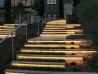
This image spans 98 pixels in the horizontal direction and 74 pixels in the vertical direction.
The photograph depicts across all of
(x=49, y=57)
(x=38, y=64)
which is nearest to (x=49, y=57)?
(x=49, y=57)

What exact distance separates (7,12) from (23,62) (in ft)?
50.7

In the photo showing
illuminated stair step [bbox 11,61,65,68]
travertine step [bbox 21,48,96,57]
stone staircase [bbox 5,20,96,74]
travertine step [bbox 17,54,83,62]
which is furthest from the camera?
travertine step [bbox 21,48,96,57]

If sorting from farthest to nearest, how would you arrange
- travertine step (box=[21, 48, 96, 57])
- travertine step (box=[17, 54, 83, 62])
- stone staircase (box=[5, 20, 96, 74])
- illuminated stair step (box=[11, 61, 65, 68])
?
travertine step (box=[21, 48, 96, 57]) → travertine step (box=[17, 54, 83, 62]) → illuminated stair step (box=[11, 61, 65, 68]) → stone staircase (box=[5, 20, 96, 74])

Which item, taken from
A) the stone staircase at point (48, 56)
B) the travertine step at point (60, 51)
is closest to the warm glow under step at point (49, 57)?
the stone staircase at point (48, 56)

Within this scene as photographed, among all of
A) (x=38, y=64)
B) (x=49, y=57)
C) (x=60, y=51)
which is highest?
Answer: (x=60, y=51)

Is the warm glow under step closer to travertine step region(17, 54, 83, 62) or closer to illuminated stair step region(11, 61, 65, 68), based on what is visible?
travertine step region(17, 54, 83, 62)

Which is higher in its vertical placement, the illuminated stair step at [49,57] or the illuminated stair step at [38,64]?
the illuminated stair step at [49,57]

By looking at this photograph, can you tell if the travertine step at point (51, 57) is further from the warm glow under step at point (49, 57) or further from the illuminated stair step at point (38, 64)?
the illuminated stair step at point (38, 64)

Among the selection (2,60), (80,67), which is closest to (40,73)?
(80,67)

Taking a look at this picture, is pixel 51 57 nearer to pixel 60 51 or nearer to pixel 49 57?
pixel 49 57

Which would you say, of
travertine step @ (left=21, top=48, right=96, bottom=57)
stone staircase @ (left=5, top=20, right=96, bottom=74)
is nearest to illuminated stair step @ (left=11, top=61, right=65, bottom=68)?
stone staircase @ (left=5, top=20, right=96, bottom=74)

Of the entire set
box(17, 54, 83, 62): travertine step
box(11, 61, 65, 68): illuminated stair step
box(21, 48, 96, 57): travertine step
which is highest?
box(21, 48, 96, 57): travertine step

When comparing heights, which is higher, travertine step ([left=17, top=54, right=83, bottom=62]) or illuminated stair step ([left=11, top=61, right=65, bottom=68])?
travertine step ([left=17, top=54, right=83, bottom=62])

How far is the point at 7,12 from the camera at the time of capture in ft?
76.4
